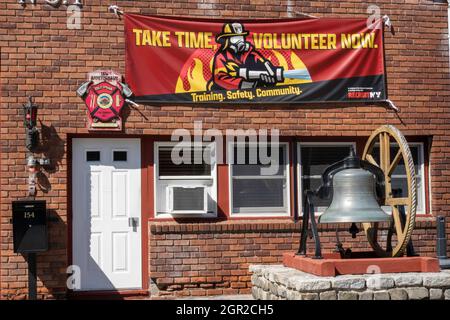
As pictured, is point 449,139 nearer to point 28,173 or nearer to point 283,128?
point 283,128

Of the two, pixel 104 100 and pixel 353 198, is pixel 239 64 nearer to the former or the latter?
pixel 104 100

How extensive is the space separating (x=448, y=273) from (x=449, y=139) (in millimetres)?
3784

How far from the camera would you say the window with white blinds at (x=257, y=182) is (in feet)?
37.2

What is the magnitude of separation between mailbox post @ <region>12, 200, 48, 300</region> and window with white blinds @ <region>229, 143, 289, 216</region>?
2.94 m

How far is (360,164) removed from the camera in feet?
29.5

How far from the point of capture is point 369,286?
8.20 meters

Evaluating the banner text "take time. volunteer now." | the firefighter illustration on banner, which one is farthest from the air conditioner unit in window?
the banner text "take time. volunteer now."

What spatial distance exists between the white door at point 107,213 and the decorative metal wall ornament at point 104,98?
0.33 metres

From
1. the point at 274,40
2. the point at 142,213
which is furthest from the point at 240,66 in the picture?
the point at 142,213

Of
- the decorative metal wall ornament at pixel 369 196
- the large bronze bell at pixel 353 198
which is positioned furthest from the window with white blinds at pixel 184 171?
the large bronze bell at pixel 353 198

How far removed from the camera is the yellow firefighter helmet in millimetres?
11305

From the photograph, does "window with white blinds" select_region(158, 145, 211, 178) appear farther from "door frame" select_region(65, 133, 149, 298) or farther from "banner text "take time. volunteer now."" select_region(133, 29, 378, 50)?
"banner text "take time. volunteer now."" select_region(133, 29, 378, 50)

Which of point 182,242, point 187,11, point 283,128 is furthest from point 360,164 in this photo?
point 187,11

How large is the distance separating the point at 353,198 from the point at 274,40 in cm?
368
